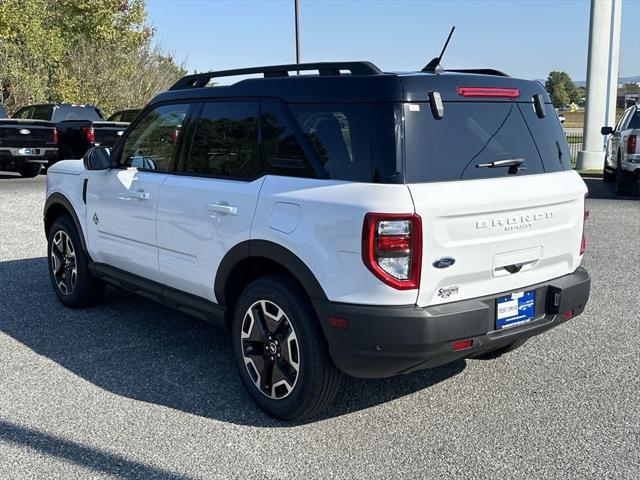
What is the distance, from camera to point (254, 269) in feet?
13.5

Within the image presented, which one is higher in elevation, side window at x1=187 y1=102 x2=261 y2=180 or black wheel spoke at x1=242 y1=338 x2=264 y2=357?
side window at x1=187 y1=102 x2=261 y2=180

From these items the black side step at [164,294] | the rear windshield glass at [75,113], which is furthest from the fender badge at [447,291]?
the rear windshield glass at [75,113]

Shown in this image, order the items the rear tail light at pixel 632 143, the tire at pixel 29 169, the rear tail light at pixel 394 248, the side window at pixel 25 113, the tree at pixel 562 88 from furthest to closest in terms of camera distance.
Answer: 1. the tree at pixel 562 88
2. the side window at pixel 25 113
3. the tire at pixel 29 169
4. the rear tail light at pixel 632 143
5. the rear tail light at pixel 394 248

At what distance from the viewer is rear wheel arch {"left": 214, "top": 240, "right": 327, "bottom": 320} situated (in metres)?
3.55

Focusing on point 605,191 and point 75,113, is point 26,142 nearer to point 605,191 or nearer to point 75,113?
point 75,113

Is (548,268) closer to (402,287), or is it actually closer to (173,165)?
(402,287)

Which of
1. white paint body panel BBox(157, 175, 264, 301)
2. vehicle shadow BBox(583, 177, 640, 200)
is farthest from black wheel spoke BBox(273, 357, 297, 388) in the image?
vehicle shadow BBox(583, 177, 640, 200)

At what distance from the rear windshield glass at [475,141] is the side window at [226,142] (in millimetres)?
1023

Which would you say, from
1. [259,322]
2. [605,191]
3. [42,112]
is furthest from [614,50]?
[259,322]

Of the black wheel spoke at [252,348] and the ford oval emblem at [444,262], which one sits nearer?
the ford oval emblem at [444,262]

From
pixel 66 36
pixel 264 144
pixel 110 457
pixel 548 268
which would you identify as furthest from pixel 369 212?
pixel 66 36

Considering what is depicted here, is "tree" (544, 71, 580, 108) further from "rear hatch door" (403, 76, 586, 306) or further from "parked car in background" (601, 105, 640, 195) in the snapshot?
"rear hatch door" (403, 76, 586, 306)

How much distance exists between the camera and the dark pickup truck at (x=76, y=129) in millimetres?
17641

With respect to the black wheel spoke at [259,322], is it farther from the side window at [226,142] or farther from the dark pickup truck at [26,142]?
the dark pickup truck at [26,142]
